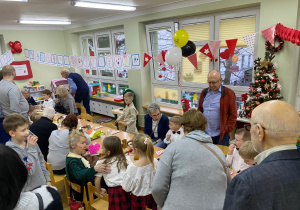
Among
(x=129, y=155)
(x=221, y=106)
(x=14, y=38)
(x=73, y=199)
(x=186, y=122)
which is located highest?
(x=14, y=38)

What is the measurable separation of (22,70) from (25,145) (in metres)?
5.82

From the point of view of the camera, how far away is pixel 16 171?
799 mm

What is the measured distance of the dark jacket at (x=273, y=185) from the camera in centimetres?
92

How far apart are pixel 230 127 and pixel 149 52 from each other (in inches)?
129

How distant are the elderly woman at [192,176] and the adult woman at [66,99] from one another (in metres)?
3.94

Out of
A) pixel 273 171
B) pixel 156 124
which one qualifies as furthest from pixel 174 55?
pixel 273 171

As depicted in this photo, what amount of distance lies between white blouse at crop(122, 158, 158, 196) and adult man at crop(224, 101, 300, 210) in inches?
40.2

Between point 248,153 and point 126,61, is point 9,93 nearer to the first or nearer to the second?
point 126,61

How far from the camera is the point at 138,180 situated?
194cm

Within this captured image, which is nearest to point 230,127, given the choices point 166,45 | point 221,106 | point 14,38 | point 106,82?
point 221,106

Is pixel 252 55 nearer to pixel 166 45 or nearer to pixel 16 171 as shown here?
pixel 166 45

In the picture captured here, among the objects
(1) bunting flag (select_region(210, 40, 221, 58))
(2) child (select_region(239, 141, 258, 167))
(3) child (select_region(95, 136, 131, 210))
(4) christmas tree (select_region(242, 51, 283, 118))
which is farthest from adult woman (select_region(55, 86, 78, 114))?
(2) child (select_region(239, 141, 258, 167))

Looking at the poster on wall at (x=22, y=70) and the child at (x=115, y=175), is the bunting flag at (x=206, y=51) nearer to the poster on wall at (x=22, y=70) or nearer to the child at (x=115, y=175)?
the child at (x=115, y=175)

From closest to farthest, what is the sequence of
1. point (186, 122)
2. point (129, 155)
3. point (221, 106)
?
1. point (186, 122)
2. point (129, 155)
3. point (221, 106)
